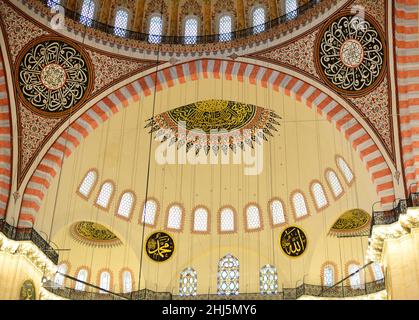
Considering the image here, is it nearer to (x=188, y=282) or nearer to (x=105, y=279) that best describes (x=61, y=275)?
(x=105, y=279)

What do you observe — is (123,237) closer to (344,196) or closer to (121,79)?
(121,79)

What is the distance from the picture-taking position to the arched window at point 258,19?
13234 millimetres

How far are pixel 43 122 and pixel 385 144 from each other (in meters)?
7.25

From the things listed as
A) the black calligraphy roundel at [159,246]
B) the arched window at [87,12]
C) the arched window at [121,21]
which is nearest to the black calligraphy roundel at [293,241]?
the black calligraphy roundel at [159,246]

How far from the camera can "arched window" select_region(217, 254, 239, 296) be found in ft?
55.4

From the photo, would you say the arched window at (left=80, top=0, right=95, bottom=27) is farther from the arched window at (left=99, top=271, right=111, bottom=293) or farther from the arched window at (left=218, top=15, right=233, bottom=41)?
the arched window at (left=99, top=271, right=111, bottom=293)

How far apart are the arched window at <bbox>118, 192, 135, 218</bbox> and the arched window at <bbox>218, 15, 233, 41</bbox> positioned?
569cm

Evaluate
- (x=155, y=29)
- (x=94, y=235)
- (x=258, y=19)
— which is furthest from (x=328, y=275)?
(x=155, y=29)

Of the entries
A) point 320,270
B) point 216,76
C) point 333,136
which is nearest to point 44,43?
point 216,76

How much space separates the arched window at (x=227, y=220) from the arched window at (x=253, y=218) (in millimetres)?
464

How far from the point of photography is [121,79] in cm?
1305

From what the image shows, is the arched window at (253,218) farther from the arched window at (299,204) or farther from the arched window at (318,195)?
the arched window at (318,195)

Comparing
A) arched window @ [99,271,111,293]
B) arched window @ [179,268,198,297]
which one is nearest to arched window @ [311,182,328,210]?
arched window @ [179,268,198,297]

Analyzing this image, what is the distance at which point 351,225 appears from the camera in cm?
1636
